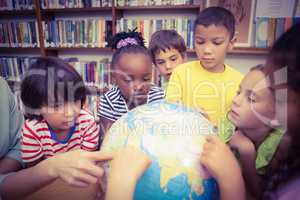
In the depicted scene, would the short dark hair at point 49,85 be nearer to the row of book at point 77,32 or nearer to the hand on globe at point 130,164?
the hand on globe at point 130,164

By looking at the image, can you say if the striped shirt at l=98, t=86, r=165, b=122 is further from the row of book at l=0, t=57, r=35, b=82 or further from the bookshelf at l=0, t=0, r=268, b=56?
the row of book at l=0, t=57, r=35, b=82

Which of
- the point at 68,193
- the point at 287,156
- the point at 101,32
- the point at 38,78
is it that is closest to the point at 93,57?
the point at 101,32

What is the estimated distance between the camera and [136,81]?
1388mm

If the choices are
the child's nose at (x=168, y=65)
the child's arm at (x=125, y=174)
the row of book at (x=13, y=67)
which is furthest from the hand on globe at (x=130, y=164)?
the row of book at (x=13, y=67)

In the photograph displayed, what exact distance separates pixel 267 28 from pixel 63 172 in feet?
8.54

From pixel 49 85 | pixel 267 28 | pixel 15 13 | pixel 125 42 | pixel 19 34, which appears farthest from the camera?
pixel 15 13

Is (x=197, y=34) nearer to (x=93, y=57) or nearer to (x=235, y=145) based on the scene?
(x=235, y=145)

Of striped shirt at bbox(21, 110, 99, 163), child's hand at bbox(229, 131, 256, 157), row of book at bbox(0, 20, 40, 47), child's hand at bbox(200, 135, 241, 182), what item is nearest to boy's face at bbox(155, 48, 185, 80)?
striped shirt at bbox(21, 110, 99, 163)

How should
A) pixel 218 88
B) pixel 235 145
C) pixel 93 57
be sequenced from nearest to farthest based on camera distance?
pixel 235 145, pixel 218 88, pixel 93 57

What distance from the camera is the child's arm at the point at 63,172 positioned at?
Answer: 0.60 meters

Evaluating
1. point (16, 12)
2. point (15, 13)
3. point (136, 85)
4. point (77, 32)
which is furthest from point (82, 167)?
point (15, 13)

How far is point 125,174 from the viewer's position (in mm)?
554

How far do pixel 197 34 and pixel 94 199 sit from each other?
103cm

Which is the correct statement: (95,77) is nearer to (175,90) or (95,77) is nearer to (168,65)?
(168,65)
